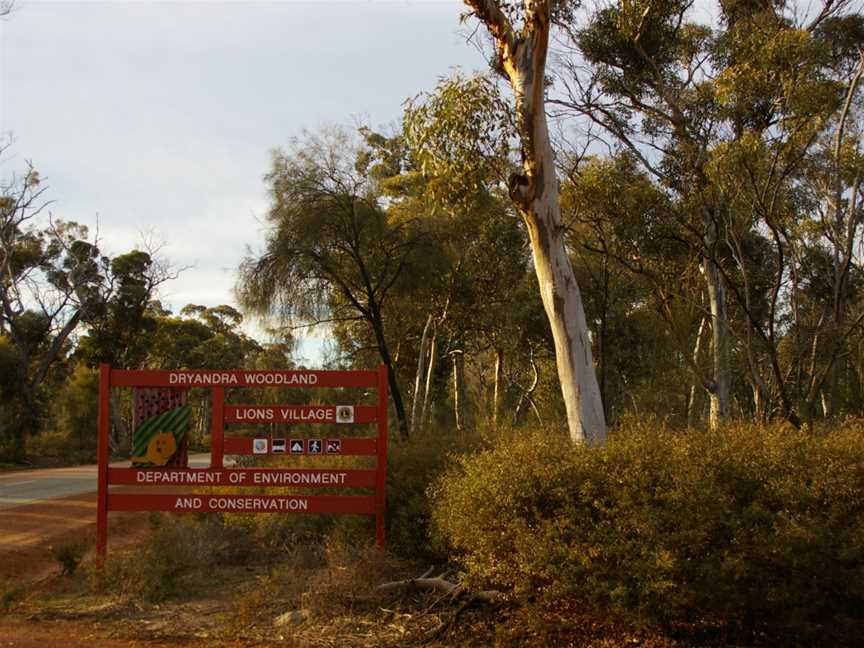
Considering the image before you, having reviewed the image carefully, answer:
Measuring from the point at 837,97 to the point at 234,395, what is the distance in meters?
25.5

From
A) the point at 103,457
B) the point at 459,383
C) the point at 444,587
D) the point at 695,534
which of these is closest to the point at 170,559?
the point at 103,457

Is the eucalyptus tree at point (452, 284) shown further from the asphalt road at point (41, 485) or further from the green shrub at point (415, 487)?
the green shrub at point (415, 487)

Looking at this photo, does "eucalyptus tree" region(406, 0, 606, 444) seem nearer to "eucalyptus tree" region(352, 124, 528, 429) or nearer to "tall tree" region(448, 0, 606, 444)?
"tall tree" region(448, 0, 606, 444)

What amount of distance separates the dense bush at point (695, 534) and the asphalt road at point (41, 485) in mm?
13517

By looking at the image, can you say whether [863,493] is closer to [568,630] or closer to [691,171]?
[568,630]

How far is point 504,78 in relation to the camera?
11.2 m

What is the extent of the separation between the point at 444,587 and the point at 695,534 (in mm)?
2471

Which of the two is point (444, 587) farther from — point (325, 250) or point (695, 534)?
point (325, 250)

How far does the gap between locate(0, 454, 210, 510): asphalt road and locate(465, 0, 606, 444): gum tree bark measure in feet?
39.5

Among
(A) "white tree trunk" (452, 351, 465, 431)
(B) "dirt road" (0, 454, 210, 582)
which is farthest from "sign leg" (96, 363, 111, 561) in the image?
(A) "white tree trunk" (452, 351, 465, 431)

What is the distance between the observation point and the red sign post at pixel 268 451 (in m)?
9.01

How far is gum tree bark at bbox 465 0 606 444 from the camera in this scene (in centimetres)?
948

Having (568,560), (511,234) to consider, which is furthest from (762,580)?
(511,234)

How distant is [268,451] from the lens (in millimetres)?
9102
